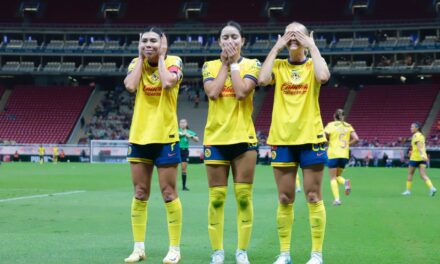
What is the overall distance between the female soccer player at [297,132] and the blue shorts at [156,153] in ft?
4.02

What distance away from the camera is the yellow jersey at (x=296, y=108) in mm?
8055

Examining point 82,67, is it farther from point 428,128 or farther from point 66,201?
point 66,201

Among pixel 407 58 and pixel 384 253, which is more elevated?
pixel 407 58

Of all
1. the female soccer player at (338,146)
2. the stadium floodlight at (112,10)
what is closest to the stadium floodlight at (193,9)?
the stadium floodlight at (112,10)

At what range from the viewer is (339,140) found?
61.1 ft

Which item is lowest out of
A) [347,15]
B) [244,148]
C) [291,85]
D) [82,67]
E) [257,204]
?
[257,204]

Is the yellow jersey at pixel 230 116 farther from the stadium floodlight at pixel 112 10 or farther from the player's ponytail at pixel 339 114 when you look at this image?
the stadium floodlight at pixel 112 10

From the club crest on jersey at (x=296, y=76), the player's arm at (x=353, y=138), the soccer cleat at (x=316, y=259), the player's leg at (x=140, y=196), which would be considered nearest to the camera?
the soccer cleat at (x=316, y=259)

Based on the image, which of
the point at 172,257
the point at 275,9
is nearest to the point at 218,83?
the point at 172,257

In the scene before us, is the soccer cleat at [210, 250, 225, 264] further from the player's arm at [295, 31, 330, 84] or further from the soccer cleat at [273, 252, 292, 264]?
the player's arm at [295, 31, 330, 84]

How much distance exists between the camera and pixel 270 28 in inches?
2562

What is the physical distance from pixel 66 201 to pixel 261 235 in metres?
8.13

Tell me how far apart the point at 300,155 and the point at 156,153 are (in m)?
1.77

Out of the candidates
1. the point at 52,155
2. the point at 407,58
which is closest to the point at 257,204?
the point at 52,155
